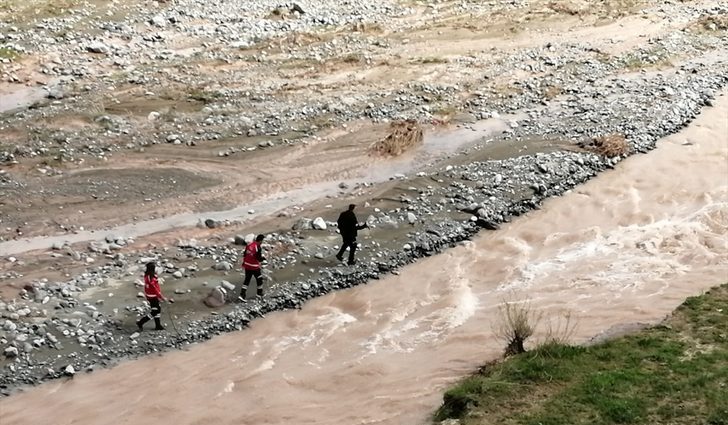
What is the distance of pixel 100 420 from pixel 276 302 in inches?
173

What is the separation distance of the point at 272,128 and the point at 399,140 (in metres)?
3.82

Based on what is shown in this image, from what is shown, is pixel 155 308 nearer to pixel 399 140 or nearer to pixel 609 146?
pixel 399 140

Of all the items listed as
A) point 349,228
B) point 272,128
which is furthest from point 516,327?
point 272,128

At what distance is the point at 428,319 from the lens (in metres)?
16.8

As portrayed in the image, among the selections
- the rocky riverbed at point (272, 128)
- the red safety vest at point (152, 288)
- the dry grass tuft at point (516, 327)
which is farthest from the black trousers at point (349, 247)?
the red safety vest at point (152, 288)

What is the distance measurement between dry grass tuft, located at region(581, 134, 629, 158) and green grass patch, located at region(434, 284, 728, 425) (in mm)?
10287

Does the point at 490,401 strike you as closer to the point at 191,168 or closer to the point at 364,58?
the point at 191,168

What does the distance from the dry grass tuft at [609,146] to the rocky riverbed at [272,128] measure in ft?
0.67

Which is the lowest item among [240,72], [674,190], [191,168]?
[674,190]

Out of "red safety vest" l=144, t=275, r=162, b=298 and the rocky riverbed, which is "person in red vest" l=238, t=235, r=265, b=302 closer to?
the rocky riverbed

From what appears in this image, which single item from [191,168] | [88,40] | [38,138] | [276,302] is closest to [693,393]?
[276,302]

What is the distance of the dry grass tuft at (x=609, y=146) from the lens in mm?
23312

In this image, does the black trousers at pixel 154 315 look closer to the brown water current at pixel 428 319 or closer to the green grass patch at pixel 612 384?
the brown water current at pixel 428 319

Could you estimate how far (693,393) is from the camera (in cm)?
1122
